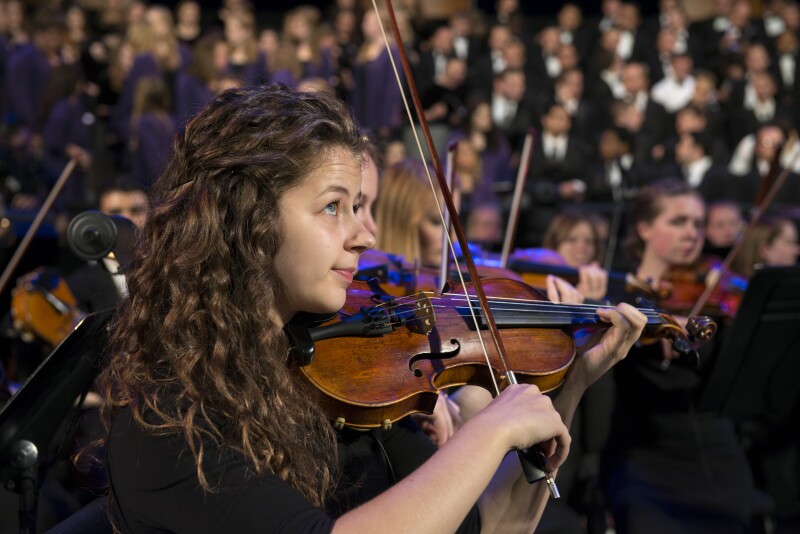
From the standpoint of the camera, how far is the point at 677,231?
388 centimetres

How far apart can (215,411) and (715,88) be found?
9853 mm

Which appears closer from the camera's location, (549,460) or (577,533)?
(549,460)

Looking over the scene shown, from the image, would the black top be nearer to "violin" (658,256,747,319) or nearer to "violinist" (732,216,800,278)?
"violin" (658,256,747,319)

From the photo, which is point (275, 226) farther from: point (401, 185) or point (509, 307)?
point (401, 185)

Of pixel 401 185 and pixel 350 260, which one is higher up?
pixel 350 260

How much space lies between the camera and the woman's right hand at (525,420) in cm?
135

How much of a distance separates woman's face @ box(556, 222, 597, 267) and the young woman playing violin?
114 inches

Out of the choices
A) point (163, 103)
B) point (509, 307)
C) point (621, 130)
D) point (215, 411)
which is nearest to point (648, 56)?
point (621, 130)

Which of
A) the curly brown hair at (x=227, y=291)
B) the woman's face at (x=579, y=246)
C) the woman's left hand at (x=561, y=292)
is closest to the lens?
the curly brown hair at (x=227, y=291)

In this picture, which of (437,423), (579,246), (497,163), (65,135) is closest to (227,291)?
(437,423)

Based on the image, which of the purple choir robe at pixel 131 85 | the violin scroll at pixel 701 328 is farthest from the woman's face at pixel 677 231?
the purple choir robe at pixel 131 85

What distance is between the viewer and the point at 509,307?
200 cm

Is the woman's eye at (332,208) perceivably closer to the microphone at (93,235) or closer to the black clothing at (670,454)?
the microphone at (93,235)

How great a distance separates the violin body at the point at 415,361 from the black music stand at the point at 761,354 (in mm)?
→ 1264
